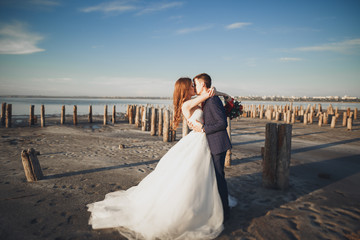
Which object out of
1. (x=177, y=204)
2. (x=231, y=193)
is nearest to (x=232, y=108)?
(x=231, y=193)

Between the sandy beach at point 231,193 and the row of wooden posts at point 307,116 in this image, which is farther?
the row of wooden posts at point 307,116

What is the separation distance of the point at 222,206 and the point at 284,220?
3.88 feet

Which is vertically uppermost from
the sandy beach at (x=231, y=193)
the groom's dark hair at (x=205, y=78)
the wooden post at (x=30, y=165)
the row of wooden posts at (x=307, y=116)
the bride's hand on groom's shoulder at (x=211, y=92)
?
the groom's dark hair at (x=205, y=78)

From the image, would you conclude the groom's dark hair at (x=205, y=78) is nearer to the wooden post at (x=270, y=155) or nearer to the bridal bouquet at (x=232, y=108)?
the bridal bouquet at (x=232, y=108)

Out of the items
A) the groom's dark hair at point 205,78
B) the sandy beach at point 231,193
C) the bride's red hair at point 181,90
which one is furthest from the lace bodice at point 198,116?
the sandy beach at point 231,193

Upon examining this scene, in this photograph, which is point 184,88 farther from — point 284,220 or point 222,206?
point 284,220

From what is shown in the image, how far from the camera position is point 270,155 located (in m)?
4.80

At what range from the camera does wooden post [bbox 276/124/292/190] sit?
4.68 m

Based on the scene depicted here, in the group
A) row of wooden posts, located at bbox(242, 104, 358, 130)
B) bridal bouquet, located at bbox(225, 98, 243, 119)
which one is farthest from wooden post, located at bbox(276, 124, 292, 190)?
row of wooden posts, located at bbox(242, 104, 358, 130)

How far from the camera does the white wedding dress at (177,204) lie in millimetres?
2975

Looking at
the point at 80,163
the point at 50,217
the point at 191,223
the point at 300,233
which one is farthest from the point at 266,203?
the point at 80,163

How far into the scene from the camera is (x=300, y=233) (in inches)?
124

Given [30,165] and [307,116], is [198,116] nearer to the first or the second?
[30,165]

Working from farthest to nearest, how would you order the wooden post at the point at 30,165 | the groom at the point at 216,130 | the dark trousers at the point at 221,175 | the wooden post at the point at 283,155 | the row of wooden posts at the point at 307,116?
the row of wooden posts at the point at 307,116, the wooden post at the point at 30,165, the wooden post at the point at 283,155, the dark trousers at the point at 221,175, the groom at the point at 216,130
